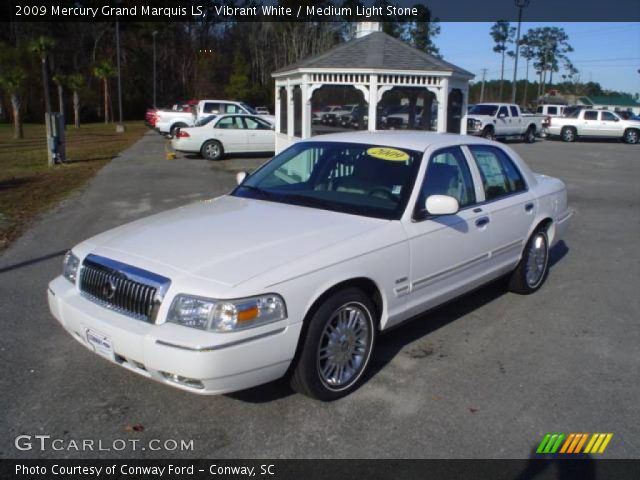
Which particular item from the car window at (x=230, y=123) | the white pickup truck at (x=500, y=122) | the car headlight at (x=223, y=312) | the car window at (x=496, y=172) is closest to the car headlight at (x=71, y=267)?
the car headlight at (x=223, y=312)

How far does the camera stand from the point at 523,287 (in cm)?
606

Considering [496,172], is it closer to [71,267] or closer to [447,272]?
[447,272]

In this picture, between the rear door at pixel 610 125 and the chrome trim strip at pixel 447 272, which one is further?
the rear door at pixel 610 125

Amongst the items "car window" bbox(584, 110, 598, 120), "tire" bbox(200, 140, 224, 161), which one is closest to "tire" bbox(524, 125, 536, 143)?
"car window" bbox(584, 110, 598, 120)

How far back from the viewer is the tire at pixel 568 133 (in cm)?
3284

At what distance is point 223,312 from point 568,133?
33.3 m

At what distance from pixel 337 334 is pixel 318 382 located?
0.32 m

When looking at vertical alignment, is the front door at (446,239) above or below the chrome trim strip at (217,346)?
above

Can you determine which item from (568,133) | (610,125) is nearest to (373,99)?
(568,133)

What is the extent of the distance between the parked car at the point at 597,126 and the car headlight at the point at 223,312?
33035 millimetres

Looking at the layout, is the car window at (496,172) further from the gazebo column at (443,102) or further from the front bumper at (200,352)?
the gazebo column at (443,102)

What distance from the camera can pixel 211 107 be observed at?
86.3ft

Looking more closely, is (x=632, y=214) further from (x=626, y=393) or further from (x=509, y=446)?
(x=509, y=446)

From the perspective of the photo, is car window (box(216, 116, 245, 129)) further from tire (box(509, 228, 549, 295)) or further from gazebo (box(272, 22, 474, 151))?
tire (box(509, 228, 549, 295))
